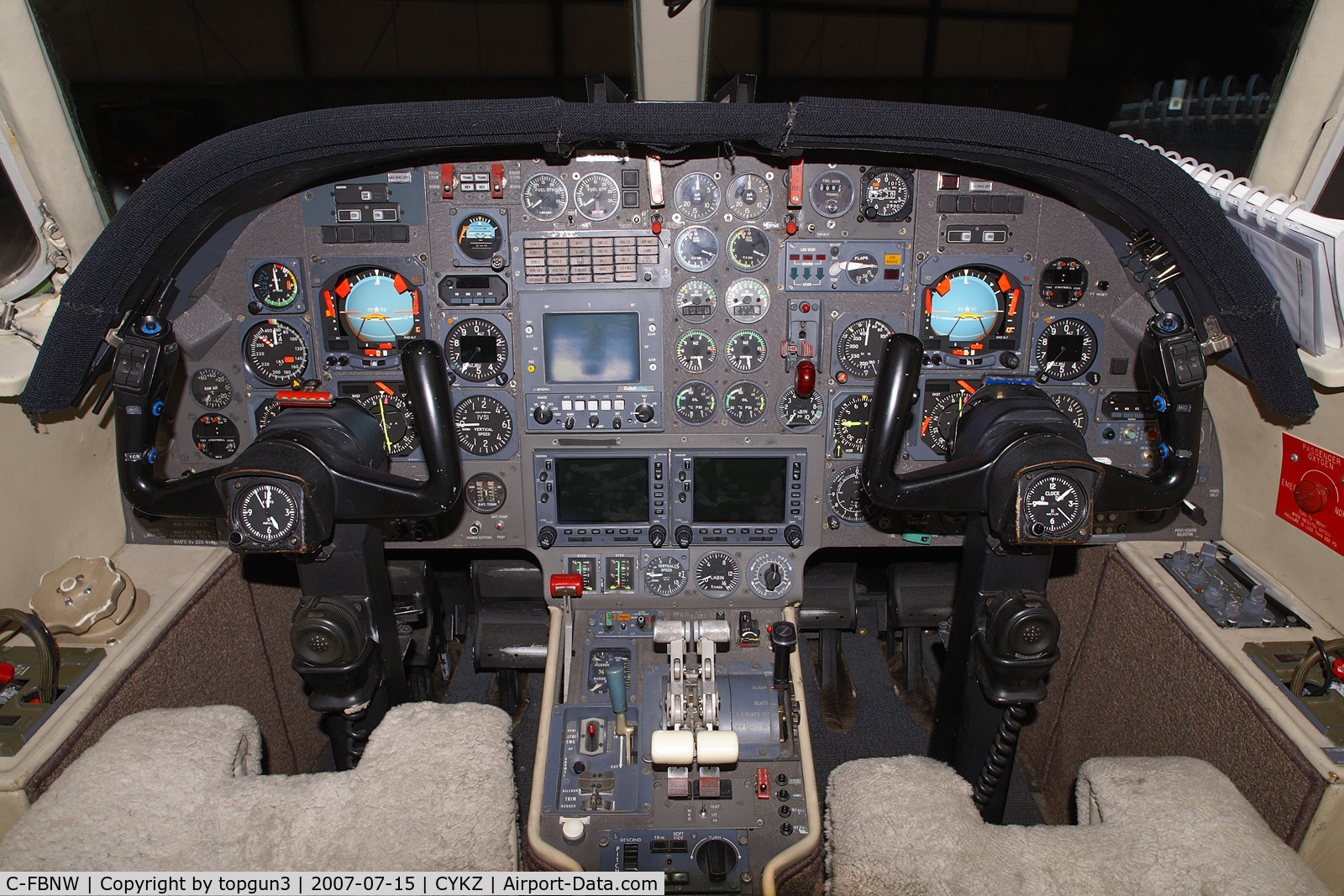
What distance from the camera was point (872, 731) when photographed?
11.7 ft

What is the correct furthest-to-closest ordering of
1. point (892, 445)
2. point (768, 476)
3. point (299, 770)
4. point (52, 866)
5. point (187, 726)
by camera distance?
point (299, 770) → point (768, 476) → point (892, 445) → point (187, 726) → point (52, 866)

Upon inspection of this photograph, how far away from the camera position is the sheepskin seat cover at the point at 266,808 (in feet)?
4.81

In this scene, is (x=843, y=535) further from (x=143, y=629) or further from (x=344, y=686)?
(x=143, y=629)

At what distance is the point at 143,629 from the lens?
243 centimetres

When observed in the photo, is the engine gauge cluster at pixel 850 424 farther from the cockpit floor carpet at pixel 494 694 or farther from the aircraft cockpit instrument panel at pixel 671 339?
the cockpit floor carpet at pixel 494 694

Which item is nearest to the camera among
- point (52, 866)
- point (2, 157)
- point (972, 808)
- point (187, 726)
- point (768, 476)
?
point (52, 866)

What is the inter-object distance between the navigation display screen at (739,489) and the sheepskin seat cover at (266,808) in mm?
1466

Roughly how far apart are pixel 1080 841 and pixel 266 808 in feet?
5.29

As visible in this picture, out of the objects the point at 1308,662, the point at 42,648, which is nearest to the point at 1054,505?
the point at 1308,662

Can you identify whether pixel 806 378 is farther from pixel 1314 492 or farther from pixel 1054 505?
pixel 1314 492

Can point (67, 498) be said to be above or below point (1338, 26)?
below

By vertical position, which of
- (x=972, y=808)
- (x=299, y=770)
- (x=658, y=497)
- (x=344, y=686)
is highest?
(x=658, y=497)

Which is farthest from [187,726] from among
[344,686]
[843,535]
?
[843,535]

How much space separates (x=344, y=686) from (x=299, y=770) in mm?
1290
